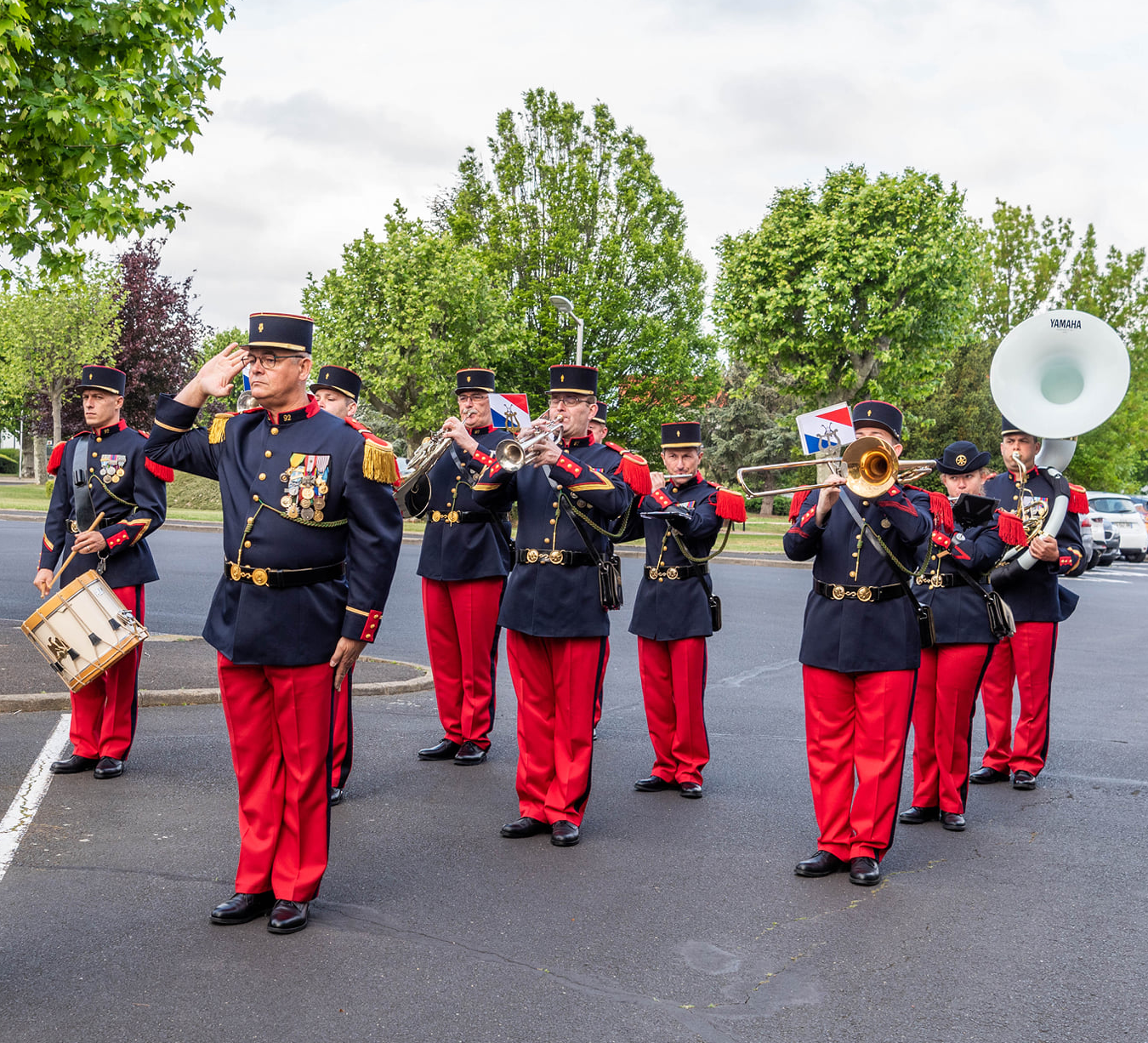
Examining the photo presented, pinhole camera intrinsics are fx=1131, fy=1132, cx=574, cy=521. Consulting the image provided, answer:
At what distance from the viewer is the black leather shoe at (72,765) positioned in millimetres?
6316

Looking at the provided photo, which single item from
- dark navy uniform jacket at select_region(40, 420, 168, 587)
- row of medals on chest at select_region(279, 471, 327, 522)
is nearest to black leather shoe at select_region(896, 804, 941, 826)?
row of medals on chest at select_region(279, 471, 327, 522)

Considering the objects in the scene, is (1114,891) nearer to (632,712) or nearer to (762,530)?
(632,712)

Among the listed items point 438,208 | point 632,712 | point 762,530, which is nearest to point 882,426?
point 632,712

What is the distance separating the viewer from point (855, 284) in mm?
31875

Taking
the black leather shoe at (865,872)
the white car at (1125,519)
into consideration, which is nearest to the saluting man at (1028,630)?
the black leather shoe at (865,872)

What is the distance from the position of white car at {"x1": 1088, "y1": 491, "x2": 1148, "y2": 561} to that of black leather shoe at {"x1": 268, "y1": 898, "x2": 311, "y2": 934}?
3168cm

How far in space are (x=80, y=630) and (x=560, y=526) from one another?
2.58m

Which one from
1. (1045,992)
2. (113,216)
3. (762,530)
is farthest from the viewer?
(762,530)

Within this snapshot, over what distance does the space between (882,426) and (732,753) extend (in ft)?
9.38

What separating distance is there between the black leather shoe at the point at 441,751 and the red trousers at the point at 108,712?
1741 millimetres

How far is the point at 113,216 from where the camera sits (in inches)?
378

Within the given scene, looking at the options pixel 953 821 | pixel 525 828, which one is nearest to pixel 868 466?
pixel 953 821

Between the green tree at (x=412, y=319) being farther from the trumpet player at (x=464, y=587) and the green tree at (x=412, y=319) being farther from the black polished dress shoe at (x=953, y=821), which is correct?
the black polished dress shoe at (x=953, y=821)

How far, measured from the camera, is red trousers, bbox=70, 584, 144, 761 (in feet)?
21.1
